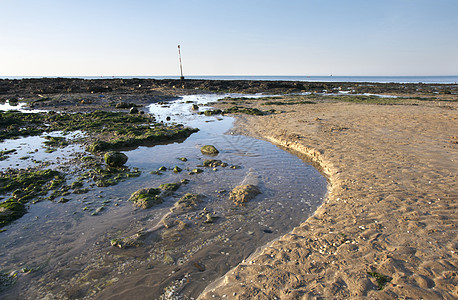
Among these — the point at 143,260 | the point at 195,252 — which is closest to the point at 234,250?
the point at 195,252

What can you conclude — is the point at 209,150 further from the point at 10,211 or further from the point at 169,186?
the point at 10,211

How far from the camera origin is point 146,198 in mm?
6523

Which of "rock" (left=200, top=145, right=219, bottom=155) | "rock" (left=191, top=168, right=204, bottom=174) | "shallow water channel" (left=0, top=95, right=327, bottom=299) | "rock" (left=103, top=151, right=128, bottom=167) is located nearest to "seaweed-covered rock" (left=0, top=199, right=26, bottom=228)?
"shallow water channel" (left=0, top=95, right=327, bottom=299)

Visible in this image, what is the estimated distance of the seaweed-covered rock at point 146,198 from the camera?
640cm

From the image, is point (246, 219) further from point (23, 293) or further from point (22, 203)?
point (22, 203)

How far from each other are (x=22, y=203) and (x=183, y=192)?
4309mm

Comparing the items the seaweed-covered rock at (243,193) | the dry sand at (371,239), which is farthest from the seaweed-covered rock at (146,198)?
the dry sand at (371,239)

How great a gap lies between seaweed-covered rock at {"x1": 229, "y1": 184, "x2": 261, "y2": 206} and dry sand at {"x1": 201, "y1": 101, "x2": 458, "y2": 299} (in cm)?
182

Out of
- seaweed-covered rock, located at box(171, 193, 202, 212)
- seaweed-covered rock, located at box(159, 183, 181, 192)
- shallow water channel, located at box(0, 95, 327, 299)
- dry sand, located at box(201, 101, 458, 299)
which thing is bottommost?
shallow water channel, located at box(0, 95, 327, 299)

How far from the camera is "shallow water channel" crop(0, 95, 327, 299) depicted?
3.98 meters

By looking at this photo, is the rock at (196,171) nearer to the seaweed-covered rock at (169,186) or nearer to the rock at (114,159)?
the seaweed-covered rock at (169,186)

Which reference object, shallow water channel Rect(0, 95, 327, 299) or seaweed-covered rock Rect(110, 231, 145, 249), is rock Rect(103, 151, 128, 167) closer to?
shallow water channel Rect(0, 95, 327, 299)

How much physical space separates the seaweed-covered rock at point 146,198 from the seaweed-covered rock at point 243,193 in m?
2.03

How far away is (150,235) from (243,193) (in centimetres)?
271
